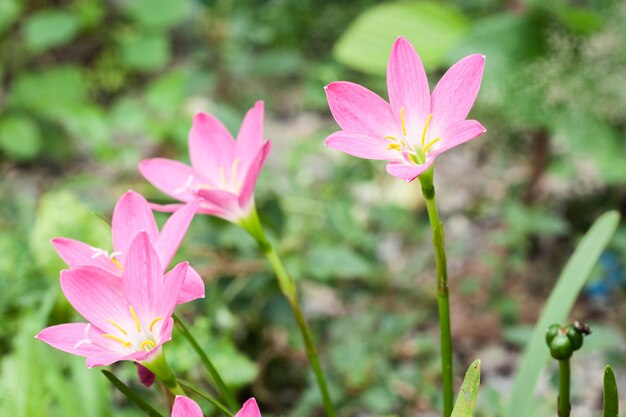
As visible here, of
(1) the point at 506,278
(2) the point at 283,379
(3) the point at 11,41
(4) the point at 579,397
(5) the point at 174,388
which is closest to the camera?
(5) the point at 174,388

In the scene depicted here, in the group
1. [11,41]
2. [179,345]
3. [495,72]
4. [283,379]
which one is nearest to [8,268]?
[179,345]

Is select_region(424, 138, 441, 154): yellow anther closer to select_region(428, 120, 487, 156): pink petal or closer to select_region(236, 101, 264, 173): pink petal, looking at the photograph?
select_region(428, 120, 487, 156): pink petal

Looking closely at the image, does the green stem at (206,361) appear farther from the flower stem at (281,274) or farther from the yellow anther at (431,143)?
the yellow anther at (431,143)

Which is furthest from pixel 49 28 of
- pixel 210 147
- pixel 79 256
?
pixel 79 256

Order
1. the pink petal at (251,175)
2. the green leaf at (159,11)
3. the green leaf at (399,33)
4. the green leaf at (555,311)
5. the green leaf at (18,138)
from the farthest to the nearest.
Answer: the green leaf at (159,11) → the green leaf at (18,138) → the green leaf at (399,33) → the green leaf at (555,311) → the pink petal at (251,175)

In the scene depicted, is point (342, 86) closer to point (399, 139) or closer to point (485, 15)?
point (399, 139)

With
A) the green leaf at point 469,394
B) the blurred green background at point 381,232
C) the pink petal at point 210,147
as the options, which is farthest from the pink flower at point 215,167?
the blurred green background at point 381,232

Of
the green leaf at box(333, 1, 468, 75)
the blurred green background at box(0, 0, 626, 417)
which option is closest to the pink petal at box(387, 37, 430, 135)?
the blurred green background at box(0, 0, 626, 417)
